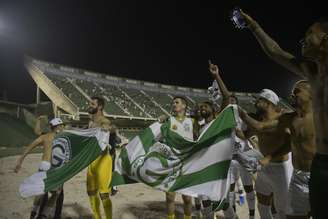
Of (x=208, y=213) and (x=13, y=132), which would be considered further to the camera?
(x=13, y=132)

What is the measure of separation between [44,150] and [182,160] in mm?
2709

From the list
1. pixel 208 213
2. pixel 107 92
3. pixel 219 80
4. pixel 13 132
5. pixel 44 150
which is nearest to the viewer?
pixel 219 80

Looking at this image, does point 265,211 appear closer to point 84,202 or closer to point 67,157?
point 67,157

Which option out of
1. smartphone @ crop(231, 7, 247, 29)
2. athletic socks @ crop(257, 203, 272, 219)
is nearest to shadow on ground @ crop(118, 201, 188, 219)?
athletic socks @ crop(257, 203, 272, 219)

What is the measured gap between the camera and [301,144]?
125 inches

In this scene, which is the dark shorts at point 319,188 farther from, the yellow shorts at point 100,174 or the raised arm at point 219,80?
the yellow shorts at point 100,174

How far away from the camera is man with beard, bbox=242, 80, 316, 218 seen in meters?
3.14

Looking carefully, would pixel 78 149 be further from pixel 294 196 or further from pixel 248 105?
pixel 248 105

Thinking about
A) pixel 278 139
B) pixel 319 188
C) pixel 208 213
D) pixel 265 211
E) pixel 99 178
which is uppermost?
pixel 278 139

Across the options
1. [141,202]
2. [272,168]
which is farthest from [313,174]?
[141,202]

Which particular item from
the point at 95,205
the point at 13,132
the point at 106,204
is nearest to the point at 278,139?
the point at 106,204

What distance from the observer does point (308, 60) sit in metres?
2.27

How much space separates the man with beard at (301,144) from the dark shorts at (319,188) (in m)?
1.03

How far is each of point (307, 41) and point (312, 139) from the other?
4.11 ft
